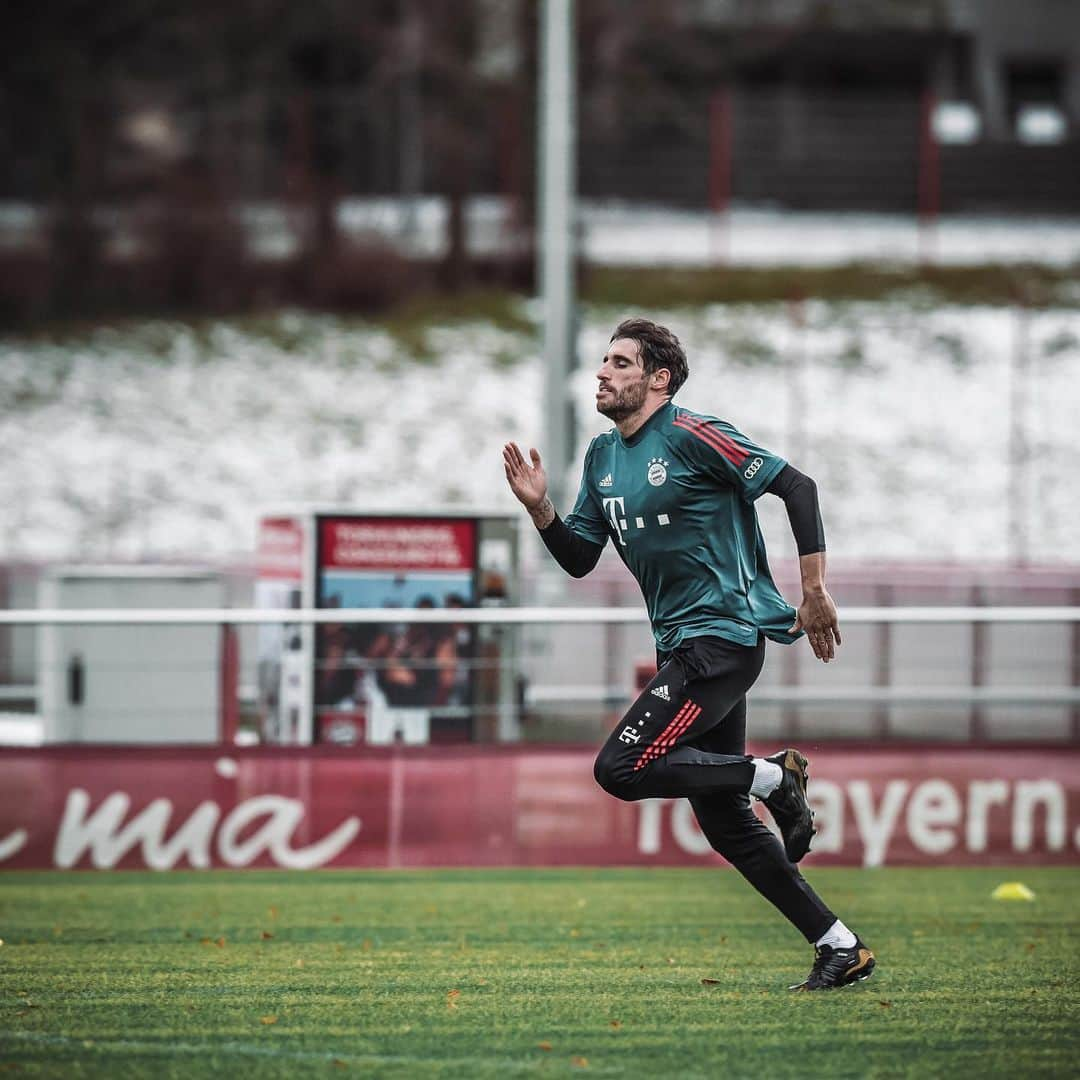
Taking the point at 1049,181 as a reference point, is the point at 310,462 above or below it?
below

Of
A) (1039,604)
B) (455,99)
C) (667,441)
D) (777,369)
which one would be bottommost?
(1039,604)

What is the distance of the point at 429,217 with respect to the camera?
29.1 metres

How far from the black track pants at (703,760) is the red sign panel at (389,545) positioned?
461 cm

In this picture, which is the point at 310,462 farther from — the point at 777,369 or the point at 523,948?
the point at 523,948

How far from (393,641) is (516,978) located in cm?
402

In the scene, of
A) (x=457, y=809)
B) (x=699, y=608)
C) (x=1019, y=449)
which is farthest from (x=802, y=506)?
(x=1019, y=449)

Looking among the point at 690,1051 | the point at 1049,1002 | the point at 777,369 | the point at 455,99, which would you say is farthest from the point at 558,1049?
the point at 455,99

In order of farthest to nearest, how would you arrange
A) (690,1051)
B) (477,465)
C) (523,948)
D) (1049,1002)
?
(477,465) < (523,948) < (1049,1002) < (690,1051)

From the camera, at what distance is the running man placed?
18.7 feet

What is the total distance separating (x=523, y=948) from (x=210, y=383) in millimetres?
19280

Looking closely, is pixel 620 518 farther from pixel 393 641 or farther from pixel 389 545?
pixel 389 545

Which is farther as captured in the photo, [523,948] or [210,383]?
[210,383]

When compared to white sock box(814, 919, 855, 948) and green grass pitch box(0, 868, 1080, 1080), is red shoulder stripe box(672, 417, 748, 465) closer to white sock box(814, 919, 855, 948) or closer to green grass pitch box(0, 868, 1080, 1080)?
white sock box(814, 919, 855, 948)

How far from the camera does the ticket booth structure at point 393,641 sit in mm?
9922
